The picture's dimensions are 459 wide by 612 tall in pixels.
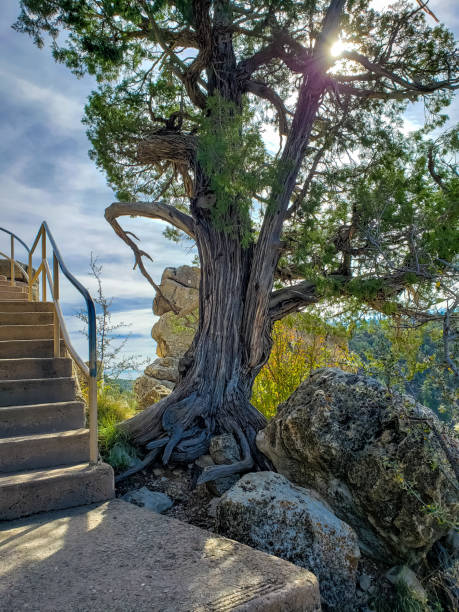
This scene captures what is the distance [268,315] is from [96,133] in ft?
12.8

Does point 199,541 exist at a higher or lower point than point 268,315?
lower

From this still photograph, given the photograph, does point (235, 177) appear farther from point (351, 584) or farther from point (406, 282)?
point (351, 584)

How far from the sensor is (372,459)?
3590mm

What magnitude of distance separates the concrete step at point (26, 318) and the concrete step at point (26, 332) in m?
0.24

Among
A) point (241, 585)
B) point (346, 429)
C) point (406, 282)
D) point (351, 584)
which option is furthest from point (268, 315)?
point (241, 585)

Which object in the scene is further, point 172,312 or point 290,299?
point 172,312

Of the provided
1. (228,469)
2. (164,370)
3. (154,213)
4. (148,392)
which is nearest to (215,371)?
(228,469)

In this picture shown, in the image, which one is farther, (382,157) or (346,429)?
(382,157)

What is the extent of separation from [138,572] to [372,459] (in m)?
2.01

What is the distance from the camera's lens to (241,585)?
2.18 m

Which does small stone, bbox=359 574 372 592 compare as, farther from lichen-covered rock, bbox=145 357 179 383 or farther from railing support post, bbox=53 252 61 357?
lichen-covered rock, bbox=145 357 179 383

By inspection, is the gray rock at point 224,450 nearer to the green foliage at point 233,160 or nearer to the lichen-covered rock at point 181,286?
the green foliage at point 233,160

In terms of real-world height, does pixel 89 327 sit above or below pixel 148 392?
above

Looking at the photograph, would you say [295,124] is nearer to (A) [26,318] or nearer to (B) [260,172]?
(B) [260,172]
